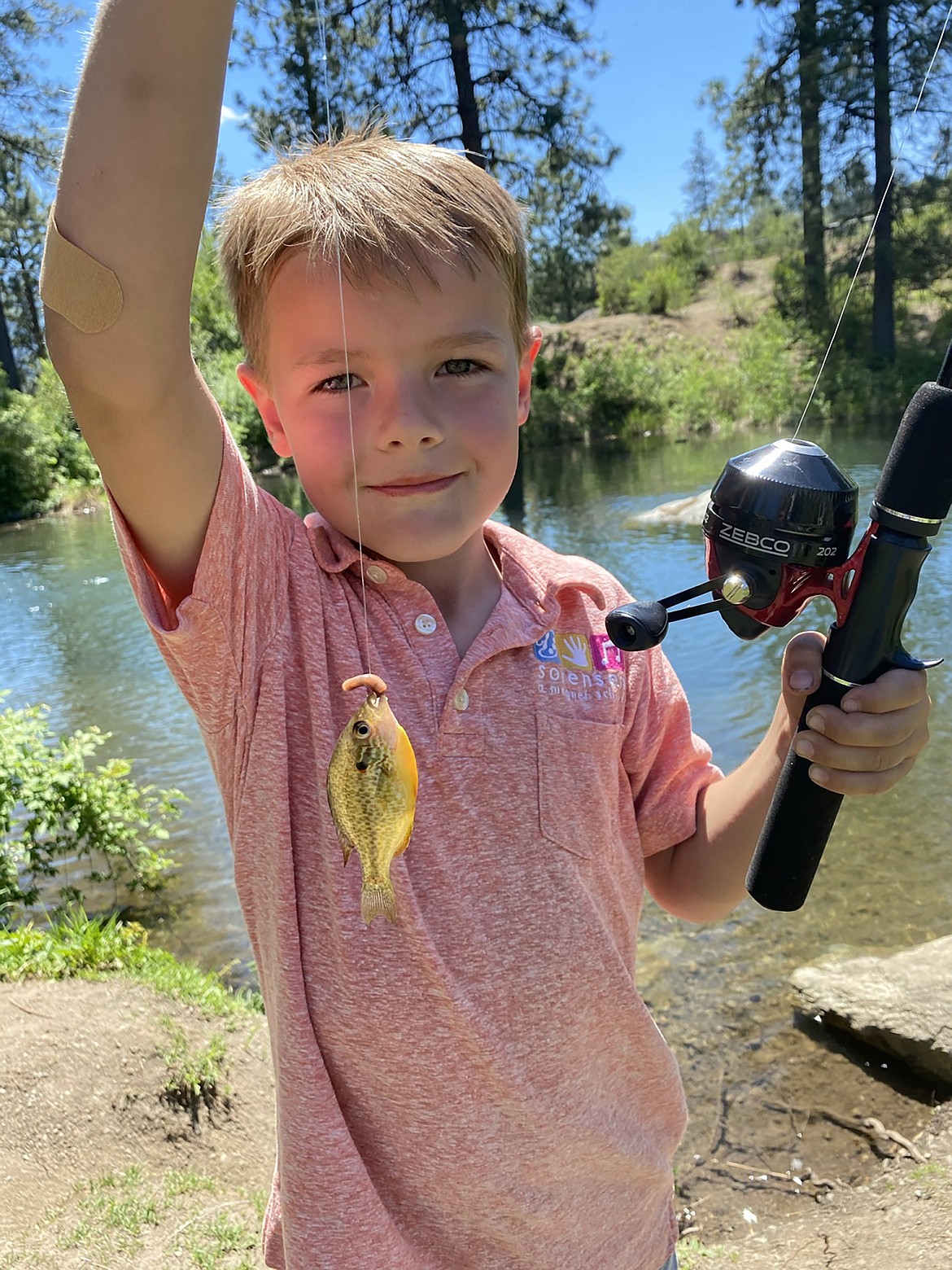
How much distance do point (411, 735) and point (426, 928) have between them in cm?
28

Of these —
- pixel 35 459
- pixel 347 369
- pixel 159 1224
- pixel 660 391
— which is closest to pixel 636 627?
pixel 347 369

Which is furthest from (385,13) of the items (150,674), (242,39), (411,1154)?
(411,1154)

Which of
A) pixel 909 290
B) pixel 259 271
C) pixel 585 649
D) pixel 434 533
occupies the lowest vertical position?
pixel 585 649

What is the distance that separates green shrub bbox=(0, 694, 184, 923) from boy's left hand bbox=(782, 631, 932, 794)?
4.28 m

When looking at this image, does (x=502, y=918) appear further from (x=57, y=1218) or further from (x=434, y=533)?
(x=57, y=1218)

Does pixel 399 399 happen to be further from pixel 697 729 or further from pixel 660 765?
pixel 697 729

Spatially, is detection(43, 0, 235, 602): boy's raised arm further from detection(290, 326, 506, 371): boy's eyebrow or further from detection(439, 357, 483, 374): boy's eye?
detection(439, 357, 483, 374): boy's eye

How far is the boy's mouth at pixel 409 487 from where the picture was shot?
1.44 meters

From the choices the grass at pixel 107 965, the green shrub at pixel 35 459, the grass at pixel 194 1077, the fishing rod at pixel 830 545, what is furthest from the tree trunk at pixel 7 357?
the fishing rod at pixel 830 545

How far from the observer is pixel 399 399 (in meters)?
1.37

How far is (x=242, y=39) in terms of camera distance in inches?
456

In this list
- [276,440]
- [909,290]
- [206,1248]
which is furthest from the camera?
[909,290]

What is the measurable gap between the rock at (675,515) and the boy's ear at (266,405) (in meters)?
11.0

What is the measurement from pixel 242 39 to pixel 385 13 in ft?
5.93
